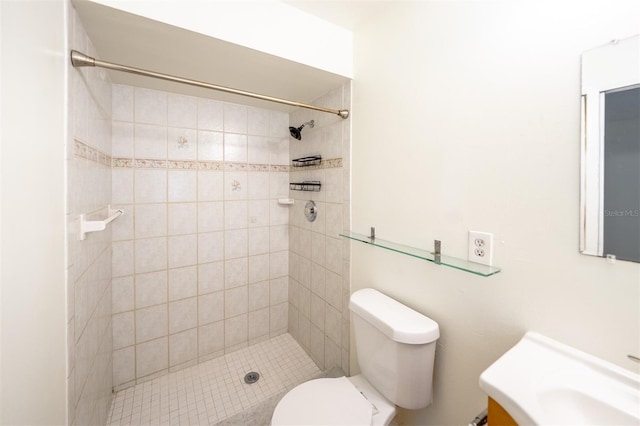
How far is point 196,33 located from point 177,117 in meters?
0.82

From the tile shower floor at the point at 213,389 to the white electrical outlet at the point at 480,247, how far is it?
4.71ft

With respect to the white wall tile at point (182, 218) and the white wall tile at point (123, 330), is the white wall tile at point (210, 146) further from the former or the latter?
the white wall tile at point (123, 330)

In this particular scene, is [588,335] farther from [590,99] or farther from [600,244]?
[590,99]

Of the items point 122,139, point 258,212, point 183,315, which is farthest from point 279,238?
point 122,139

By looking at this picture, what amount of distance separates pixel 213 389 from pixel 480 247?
1.83 metres

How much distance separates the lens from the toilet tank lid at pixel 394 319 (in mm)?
938

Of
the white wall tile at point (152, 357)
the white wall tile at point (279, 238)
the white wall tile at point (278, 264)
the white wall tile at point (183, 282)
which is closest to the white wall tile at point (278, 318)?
the white wall tile at point (278, 264)

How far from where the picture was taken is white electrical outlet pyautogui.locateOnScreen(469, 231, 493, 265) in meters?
0.86

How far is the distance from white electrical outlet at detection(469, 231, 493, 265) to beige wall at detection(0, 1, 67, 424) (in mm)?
1236

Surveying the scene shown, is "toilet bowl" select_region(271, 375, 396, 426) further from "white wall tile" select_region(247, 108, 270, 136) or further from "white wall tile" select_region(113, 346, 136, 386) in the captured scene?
"white wall tile" select_region(247, 108, 270, 136)

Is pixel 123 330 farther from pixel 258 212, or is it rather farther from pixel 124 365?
pixel 258 212

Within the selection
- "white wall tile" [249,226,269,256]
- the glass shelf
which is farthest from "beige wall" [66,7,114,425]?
the glass shelf

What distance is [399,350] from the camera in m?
0.98

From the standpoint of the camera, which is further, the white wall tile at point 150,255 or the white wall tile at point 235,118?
the white wall tile at point 235,118
